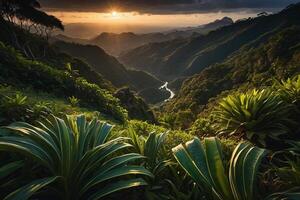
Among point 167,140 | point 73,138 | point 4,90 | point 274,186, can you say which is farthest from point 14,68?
point 274,186

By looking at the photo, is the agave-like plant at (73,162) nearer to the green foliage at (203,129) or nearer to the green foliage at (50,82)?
the green foliage at (203,129)

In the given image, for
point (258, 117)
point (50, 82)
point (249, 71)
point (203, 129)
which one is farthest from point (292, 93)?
point (249, 71)

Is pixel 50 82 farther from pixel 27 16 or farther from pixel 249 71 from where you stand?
pixel 249 71

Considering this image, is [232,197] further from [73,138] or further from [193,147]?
[73,138]

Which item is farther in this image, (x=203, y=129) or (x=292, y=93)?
(x=203, y=129)

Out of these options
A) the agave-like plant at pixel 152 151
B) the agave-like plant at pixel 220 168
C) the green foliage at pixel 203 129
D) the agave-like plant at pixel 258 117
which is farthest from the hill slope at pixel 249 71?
the agave-like plant at pixel 220 168

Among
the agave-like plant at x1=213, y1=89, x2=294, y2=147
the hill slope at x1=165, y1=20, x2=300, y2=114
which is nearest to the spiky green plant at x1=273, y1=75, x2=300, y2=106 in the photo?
the agave-like plant at x1=213, y1=89, x2=294, y2=147

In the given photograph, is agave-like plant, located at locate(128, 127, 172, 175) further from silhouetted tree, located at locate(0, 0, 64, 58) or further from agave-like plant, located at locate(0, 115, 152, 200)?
silhouetted tree, located at locate(0, 0, 64, 58)

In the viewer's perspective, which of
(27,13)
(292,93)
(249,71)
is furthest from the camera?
(249,71)
